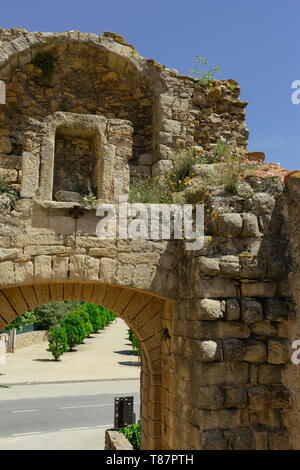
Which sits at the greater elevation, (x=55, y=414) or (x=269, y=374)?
(x=269, y=374)

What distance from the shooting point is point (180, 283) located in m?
4.36

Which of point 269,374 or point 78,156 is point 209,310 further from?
point 78,156

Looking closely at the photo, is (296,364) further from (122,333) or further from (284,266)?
(122,333)

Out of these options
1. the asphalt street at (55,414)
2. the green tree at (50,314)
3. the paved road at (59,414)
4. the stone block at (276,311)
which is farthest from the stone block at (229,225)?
the green tree at (50,314)

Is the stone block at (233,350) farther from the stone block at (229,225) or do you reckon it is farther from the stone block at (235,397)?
the stone block at (229,225)

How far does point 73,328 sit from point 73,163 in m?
16.9

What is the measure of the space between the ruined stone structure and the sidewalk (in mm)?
11136

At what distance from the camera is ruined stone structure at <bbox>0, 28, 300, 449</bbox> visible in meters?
3.79

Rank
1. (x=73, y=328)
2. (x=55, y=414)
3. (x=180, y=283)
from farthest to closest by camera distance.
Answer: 1. (x=73, y=328)
2. (x=55, y=414)
3. (x=180, y=283)

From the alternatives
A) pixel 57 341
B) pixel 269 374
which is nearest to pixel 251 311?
pixel 269 374

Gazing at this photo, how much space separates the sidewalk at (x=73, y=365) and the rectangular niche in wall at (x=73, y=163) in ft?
37.2

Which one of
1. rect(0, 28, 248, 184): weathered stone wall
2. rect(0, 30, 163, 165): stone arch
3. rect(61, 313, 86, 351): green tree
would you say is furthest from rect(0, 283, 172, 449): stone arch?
rect(61, 313, 86, 351): green tree

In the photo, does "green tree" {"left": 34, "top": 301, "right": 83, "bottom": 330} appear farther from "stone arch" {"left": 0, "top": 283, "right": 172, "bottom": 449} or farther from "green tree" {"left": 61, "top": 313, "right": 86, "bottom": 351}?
"stone arch" {"left": 0, "top": 283, "right": 172, "bottom": 449}

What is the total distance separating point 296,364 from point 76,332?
19.0 m
